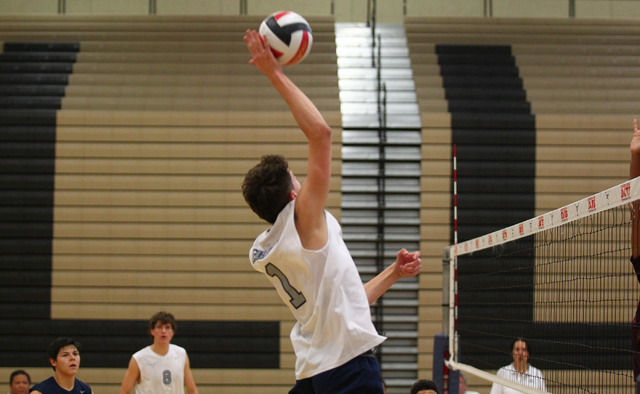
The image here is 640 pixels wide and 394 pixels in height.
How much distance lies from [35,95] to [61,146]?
1172 millimetres

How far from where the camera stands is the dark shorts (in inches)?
88.4

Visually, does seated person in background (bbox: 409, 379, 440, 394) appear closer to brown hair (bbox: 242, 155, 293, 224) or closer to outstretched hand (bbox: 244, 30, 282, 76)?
brown hair (bbox: 242, 155, 293, 224)

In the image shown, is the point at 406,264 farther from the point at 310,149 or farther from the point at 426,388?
the point at 426,388

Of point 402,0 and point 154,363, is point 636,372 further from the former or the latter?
point 402,0

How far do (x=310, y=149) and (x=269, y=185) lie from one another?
219mm

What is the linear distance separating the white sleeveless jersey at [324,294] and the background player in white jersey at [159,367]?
4.18 metres

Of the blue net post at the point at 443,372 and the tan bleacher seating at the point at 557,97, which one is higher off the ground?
the tan bleacher seating at the point at 557,97

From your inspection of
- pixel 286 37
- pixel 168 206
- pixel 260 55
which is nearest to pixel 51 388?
pixel 286 37

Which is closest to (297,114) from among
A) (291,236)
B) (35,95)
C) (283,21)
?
(291,236)

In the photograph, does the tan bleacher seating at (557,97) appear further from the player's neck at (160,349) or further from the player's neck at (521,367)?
the player's neck at (160,349)

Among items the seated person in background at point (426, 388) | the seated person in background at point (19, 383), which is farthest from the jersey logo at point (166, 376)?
the seated person in background at point (426, 388)

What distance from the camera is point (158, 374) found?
616 centimetres

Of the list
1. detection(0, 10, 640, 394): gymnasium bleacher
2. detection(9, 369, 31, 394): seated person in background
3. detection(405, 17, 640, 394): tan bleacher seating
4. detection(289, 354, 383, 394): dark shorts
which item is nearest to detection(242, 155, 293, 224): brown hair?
detection(289, 354, 383, 394): dark shorts

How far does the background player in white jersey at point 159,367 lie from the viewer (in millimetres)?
6145
